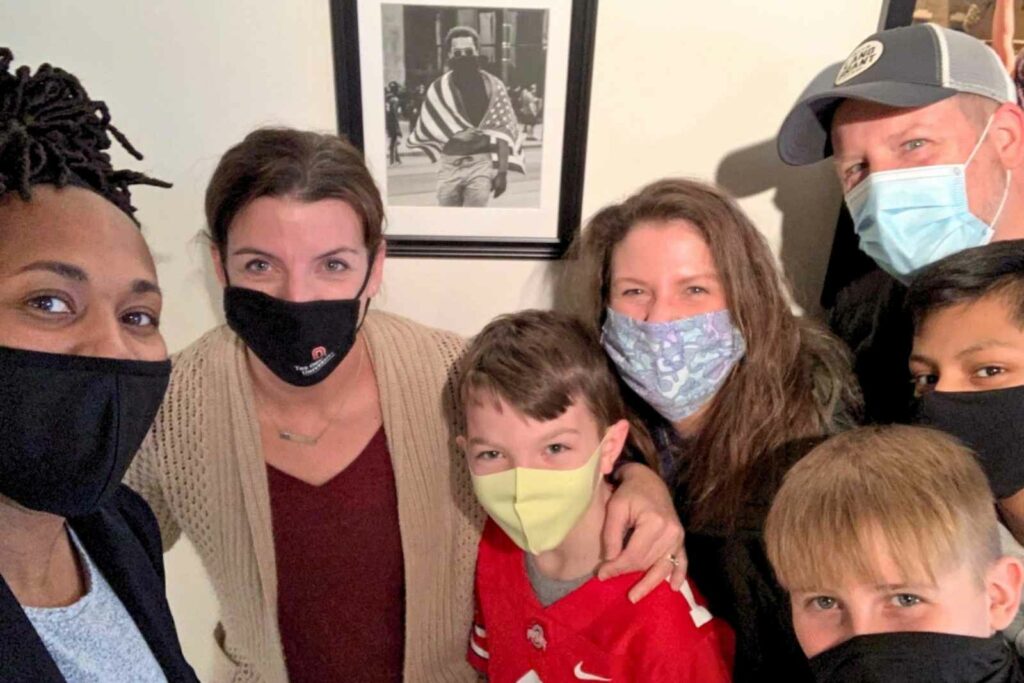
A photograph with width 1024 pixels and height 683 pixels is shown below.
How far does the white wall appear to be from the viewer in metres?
1.53

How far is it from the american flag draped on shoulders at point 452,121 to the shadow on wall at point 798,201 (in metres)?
0.51

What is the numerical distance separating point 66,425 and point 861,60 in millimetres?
1468

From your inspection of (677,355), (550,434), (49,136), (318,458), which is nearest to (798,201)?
(677,355)

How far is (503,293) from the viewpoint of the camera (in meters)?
1.81

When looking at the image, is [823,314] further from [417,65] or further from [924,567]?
[417,65]

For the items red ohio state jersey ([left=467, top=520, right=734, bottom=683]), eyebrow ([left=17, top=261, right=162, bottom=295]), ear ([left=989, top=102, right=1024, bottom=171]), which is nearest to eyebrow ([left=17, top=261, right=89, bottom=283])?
eyebrow ([left=17, top=261, right=162, bottom=295])

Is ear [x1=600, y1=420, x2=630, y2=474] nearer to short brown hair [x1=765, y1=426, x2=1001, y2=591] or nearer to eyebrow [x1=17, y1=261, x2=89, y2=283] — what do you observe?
short brown hair [x1=765, y1=426, x2=1001, y2=591]

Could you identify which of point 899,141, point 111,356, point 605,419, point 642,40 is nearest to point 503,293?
point 605,419

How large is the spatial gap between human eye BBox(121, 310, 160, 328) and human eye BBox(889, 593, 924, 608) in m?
1.05

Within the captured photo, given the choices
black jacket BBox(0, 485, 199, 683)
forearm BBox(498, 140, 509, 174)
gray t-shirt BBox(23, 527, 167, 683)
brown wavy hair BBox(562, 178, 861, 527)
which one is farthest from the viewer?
forearm BBox(498, 140, 509, 174)

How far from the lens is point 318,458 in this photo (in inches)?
58.7

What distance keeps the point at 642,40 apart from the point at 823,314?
0.82 meters

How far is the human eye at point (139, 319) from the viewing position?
3.04 ft

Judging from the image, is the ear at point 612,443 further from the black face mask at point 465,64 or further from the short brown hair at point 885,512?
the black face mask at point 465,64
